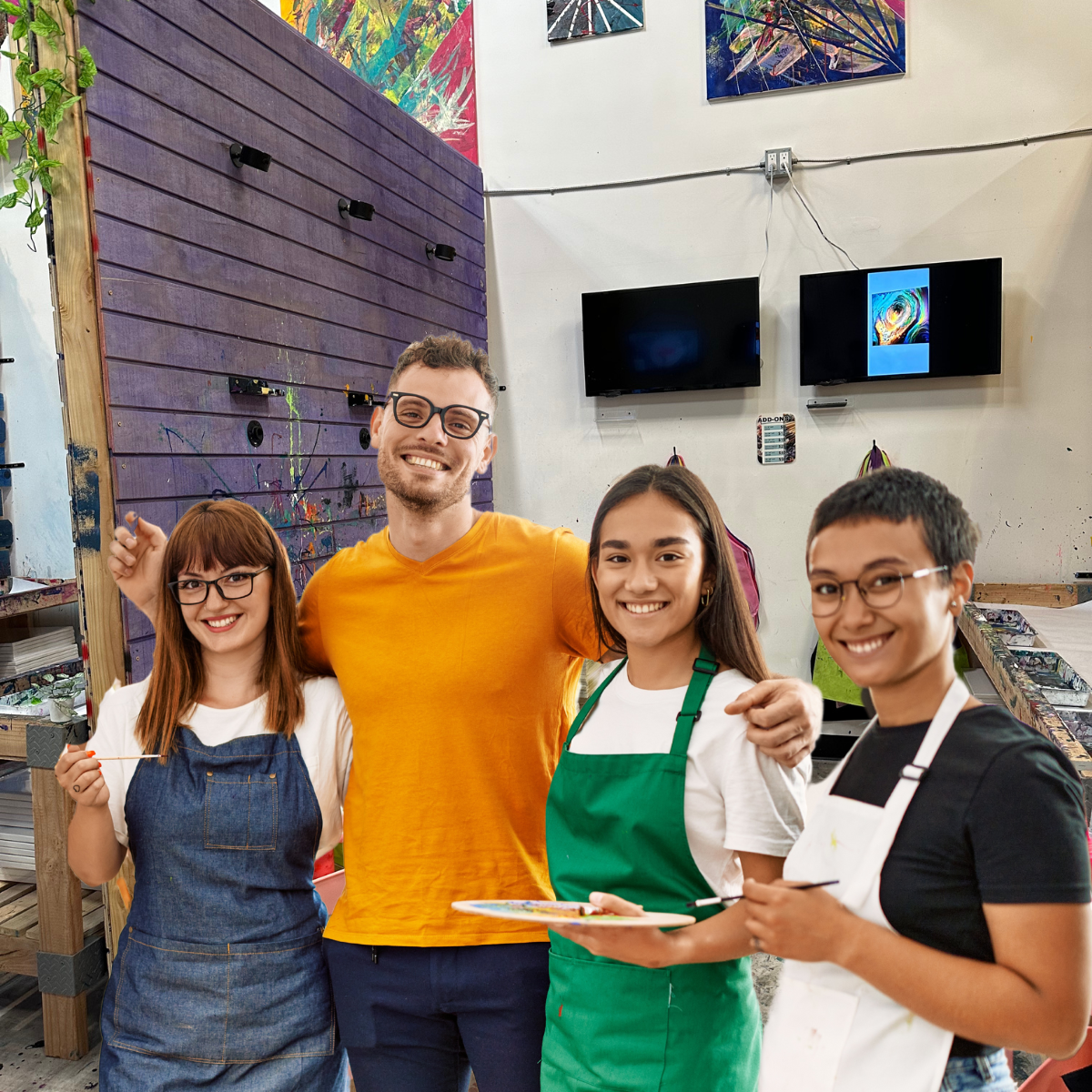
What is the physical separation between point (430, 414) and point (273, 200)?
2.22m

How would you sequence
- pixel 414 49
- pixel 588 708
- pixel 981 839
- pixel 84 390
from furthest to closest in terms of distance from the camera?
pixel 414 49, pixel 84 390, pixel 588 708, pixel 981 839

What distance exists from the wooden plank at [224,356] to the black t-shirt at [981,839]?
95.0 inches

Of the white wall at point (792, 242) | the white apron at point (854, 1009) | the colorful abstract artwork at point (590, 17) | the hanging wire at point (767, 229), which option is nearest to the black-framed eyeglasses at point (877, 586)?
the white apron at point (854, 1009)

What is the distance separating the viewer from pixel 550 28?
5188 millimetres

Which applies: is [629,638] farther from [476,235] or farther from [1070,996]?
[476,235]

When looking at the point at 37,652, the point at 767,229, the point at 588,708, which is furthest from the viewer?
the point at 767,229

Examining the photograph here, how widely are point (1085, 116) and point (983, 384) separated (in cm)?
137

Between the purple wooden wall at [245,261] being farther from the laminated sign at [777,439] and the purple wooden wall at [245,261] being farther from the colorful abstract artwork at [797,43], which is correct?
the laminated sign at [777,439]

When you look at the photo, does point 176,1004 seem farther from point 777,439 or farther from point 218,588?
point 777,439

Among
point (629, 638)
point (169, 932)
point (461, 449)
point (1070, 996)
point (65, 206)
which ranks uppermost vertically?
point (65, 206)

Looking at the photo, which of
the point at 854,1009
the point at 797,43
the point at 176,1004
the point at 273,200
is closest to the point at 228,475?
the point at 273,200

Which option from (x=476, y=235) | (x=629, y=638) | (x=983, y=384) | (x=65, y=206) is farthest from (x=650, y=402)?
(x=629, y=638)

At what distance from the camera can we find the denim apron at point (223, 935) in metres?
1.47

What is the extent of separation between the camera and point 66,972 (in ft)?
8.64
